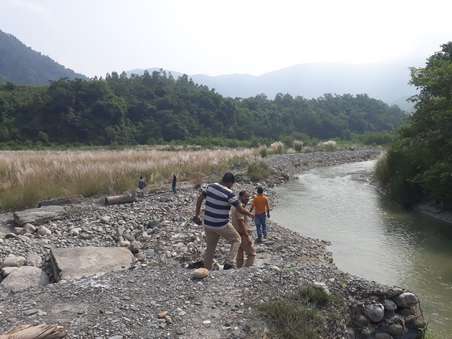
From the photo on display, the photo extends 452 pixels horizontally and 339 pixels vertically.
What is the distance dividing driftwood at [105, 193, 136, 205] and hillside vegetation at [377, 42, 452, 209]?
415 inches

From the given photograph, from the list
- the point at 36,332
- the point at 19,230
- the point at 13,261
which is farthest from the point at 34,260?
the point at 36,332

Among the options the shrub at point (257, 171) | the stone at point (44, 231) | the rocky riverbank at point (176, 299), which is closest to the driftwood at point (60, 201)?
the stone at point (44, 231)

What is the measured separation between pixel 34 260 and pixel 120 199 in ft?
20.1

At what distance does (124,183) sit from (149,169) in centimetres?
266

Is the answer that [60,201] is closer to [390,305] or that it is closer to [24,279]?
[24,279]

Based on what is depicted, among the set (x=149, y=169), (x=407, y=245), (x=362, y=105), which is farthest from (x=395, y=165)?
(x=362, y=105)

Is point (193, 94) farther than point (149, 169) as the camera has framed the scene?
Result: Yes

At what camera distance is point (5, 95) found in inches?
2168

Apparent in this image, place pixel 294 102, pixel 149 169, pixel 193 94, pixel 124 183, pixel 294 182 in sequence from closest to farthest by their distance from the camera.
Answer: pixel 124 183 → pixel 149 169 → pixel 294 182 → pixel 193 94 → pixel 294 102

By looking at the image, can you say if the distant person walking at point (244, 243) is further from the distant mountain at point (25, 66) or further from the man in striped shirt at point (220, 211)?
the distant mountain at point (25, 66)

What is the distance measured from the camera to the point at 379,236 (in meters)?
14.2

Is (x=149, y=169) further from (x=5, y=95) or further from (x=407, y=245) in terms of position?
(x=5, y=95)

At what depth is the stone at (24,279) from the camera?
24.4 feet

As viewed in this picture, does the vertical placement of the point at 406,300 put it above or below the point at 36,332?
below
